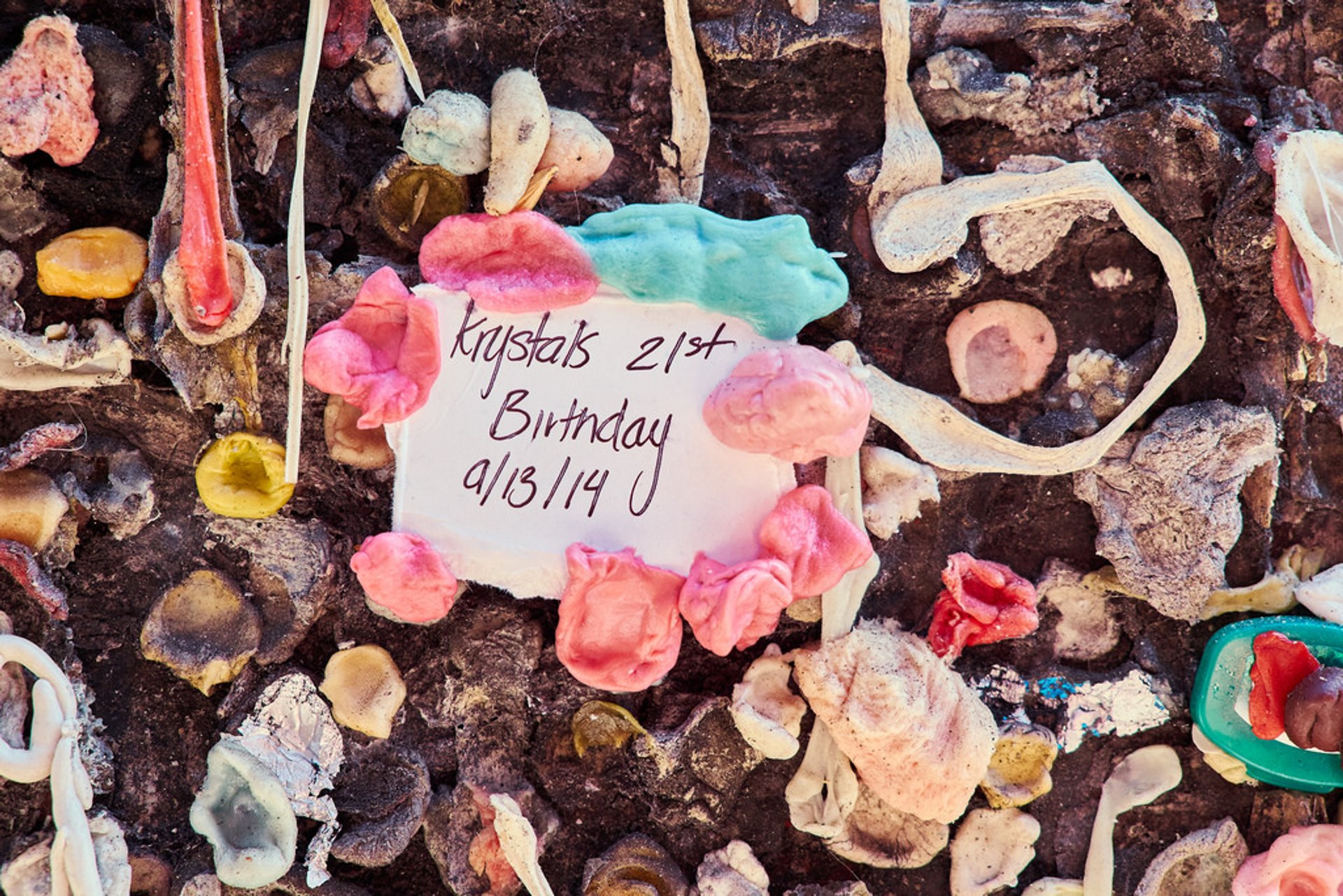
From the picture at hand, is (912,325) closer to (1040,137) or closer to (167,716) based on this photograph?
(1040,137)

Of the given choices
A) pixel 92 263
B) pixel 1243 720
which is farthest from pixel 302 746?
pixel 1243 720

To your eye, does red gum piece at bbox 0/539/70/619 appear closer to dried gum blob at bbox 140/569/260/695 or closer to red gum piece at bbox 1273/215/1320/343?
dried gum blob at bbox 140/569/260/695

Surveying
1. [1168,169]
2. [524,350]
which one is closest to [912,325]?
[1168,169]

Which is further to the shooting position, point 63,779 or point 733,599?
point 63,779

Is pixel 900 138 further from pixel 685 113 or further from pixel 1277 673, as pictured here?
pixel 1277 673

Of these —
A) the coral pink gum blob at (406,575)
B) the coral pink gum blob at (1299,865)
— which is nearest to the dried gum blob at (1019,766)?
the coral pink gum blob at (1299,865)

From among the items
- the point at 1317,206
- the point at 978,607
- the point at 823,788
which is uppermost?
the point at 1317,206
